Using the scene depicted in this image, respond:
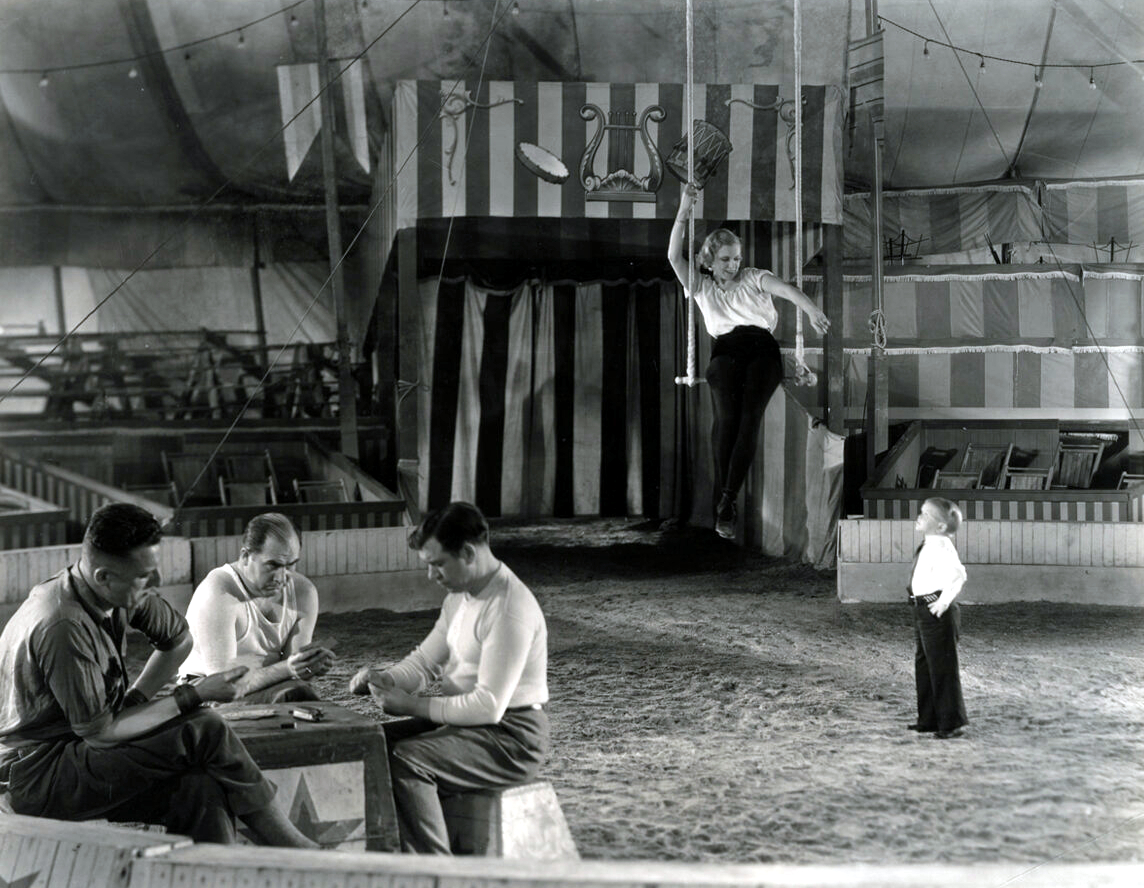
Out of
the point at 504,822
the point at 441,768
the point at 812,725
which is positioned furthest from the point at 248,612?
the point at 812,725

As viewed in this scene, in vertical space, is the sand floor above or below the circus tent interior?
below

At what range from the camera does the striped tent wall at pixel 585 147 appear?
7316mm

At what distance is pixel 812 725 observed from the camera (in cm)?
471

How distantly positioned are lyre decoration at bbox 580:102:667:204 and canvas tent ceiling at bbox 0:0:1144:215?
3476 mm

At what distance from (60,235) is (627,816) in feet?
34.0

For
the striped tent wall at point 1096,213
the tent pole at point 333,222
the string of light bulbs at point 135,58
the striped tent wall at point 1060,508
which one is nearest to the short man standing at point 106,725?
the tent pole at point 333,222

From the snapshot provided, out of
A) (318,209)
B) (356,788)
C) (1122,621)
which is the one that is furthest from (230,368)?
(356,788)

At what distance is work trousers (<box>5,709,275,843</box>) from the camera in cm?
248

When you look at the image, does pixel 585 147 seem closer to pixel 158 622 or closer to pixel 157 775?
pixel 158 622

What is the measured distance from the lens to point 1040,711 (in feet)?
16.0

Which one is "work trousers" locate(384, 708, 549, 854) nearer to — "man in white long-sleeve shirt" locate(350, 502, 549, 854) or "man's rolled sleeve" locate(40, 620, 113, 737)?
"man in white long-sleeve shirt" locate(350, 502, 549, 854)

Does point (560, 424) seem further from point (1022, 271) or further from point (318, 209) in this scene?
point (1022, 271)

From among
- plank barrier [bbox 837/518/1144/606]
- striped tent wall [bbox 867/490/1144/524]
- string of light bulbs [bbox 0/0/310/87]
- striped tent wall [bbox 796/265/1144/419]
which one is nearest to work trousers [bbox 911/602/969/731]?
plank barrier [bbox 837/518/1144/606]

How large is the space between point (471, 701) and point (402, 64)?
9.66 m
